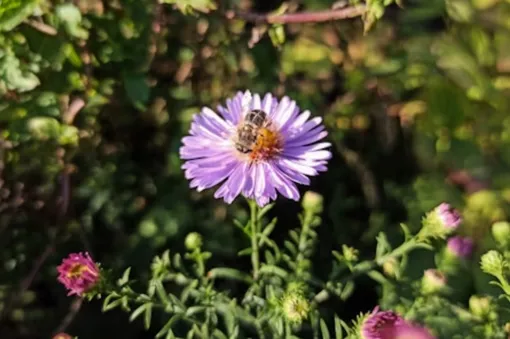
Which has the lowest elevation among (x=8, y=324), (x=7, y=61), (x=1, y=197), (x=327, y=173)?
(x=8, y=324)

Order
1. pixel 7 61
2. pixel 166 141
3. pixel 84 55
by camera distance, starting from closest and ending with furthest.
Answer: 1. pixel 7 61
2. pixel 84 55
3. pixel 166 141

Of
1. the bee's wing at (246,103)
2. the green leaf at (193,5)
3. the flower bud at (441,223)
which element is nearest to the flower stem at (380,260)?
the flower bud at (441,223)

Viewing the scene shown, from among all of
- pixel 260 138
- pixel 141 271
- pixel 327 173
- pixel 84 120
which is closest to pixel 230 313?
pixel 260 138

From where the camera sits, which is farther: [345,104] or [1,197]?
[345,104]

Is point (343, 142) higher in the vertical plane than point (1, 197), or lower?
higher

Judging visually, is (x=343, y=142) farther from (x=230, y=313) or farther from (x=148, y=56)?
(x=230, y=313)

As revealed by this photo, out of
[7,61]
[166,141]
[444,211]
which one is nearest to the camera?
[444,211]

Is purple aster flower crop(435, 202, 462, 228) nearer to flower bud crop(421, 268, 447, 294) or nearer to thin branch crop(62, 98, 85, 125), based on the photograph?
flower bud crop(421, 268, 447, 294)

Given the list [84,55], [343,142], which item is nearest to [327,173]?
[343,142]
